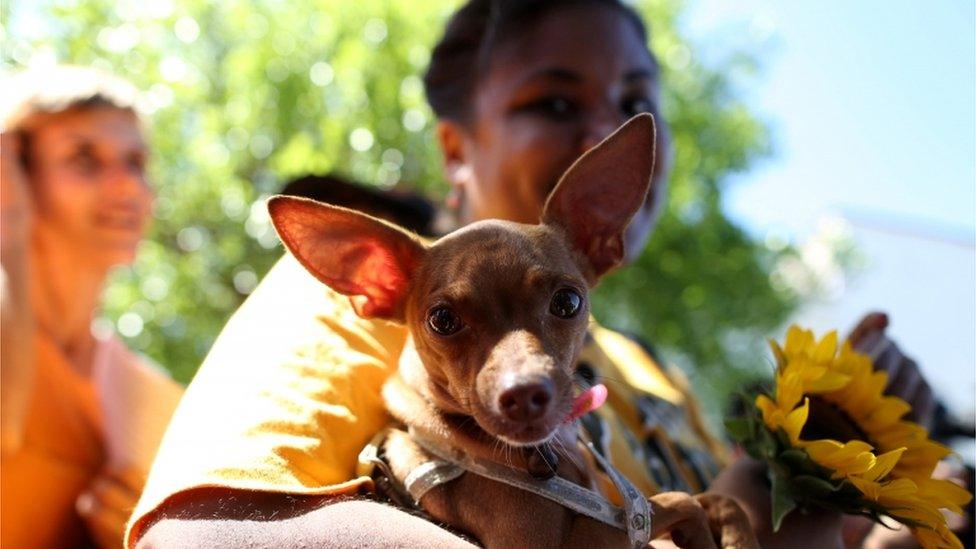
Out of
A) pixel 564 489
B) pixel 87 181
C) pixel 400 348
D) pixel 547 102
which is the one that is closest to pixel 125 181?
pixel 87 181

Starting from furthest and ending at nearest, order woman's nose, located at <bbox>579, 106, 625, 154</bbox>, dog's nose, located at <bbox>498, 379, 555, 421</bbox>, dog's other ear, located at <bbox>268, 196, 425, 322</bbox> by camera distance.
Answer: woman's nose, located at <bbox>579, 106, 625, 154</bbox>, dog's other ear, located at <bbox>268, 196, 425, 322</bbox>, dog's nose, located at <bbox>498, 379, 555, 421</bbox>

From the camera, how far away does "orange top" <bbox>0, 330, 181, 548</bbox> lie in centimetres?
265

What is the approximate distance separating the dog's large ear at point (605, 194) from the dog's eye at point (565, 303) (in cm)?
17

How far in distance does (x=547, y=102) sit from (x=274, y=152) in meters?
5.38

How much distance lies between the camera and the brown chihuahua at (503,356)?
142 cm

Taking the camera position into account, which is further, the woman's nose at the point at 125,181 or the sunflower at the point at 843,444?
the woman's nose at the point at 125,181

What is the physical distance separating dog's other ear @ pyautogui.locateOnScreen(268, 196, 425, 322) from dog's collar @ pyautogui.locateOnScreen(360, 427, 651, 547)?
0.96 ft

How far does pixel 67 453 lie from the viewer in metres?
2.88

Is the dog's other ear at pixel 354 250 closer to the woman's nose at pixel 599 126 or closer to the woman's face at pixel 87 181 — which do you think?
the woman's nose at pixel 599 126

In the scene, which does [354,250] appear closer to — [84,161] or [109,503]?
[109,503]

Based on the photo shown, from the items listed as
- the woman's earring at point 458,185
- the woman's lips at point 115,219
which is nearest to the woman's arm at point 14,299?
the woman's lips at point 115,219

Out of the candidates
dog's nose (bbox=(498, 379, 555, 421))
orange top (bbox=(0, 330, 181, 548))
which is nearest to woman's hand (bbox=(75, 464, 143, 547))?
orange top (bbox=(0, 330, 181, 548))

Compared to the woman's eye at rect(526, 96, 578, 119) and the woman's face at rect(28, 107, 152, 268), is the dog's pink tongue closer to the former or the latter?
the woman's eye at rect(526, 96, 578, 119)

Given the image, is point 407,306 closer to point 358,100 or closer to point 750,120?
point 358,100
